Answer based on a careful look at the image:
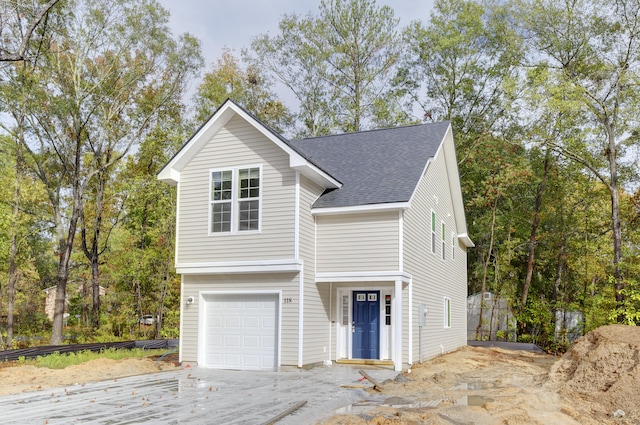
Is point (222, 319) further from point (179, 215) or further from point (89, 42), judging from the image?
point (89, 42)

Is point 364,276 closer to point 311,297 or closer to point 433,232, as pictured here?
point 311,297

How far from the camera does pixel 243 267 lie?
621 inches

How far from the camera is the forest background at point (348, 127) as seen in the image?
25438 mm

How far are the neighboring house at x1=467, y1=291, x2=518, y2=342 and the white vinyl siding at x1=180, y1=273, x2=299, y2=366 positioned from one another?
17514 mm

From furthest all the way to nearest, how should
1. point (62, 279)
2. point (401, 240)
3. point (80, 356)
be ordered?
1. point (62, 279)
2. point (80, 356)
3. point (401, 240)

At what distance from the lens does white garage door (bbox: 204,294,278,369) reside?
51.3 ft

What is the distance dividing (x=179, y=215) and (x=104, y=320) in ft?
43.9

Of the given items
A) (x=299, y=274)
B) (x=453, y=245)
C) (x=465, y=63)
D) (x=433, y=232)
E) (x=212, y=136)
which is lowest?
(x=299, y=274)

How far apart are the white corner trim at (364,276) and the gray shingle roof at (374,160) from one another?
1866 mm

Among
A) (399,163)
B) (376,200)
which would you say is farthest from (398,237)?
(399,163)

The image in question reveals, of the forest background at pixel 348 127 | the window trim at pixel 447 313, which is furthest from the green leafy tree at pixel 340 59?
the window trim at pixel 447 313

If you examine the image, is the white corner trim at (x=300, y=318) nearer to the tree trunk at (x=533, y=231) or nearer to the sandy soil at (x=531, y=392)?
the sandy soil at (x=531, y=392)

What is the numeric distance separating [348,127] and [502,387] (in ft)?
79.6

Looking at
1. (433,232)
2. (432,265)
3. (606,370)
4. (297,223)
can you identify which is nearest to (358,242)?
(297,223)
